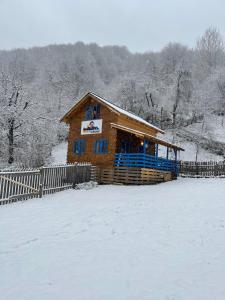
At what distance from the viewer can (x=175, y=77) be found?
55125 mm

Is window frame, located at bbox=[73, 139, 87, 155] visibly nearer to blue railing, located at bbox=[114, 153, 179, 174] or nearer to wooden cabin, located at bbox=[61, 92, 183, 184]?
wooden cabin, located at bbox=[61, 92, 183, 184]

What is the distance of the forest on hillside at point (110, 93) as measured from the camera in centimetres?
3462

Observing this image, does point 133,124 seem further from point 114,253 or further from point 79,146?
point 114,253

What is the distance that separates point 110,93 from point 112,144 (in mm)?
40680

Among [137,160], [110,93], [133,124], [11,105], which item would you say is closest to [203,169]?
[133,124]

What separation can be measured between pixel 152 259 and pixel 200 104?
47329 mm

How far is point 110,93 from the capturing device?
208 ft

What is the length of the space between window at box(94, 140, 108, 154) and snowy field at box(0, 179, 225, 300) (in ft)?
41.2

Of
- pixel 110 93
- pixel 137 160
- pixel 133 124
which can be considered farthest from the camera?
pixel 110 93

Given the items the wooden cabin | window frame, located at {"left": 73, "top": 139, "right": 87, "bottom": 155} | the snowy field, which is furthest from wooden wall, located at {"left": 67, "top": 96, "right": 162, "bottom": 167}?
the snowy field

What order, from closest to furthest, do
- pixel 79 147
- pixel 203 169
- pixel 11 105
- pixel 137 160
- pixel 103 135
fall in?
pixel 137 160 < pixel 103 135 < pixel 79 147 < pixel 203 169 < pixel 11 105

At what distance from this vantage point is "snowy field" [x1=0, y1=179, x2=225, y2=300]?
17.2 ft

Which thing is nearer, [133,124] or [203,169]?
[133,124]

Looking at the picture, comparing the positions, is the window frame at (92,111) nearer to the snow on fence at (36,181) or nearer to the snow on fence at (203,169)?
the snow on fence at (36,181)
